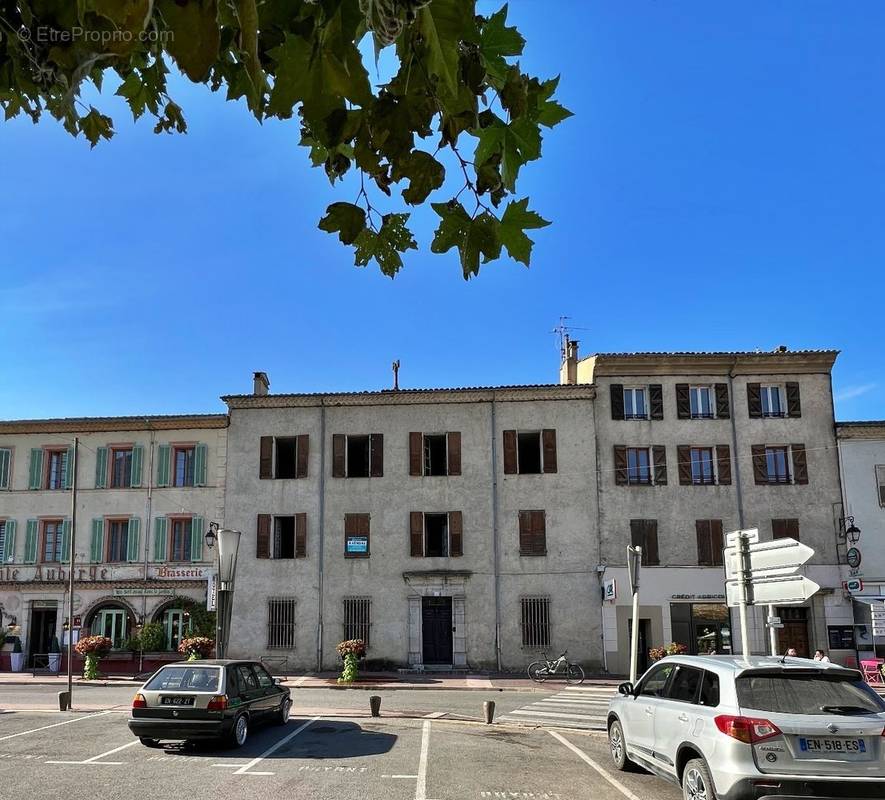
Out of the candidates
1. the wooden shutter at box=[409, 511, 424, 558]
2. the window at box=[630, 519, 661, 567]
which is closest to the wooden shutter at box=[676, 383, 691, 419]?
the window at box=[630, 519, 661, 567]

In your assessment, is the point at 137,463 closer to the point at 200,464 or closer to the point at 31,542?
the point at 200,464

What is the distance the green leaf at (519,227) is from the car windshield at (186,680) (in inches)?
476

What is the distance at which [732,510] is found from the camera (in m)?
31.0

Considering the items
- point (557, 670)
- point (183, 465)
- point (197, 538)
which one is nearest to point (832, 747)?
point (557, 670)

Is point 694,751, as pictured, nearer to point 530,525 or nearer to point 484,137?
point 484,137

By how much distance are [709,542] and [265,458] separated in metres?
17.7

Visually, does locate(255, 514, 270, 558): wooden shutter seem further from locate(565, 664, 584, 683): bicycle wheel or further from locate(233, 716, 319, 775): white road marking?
locate(233, 716, 319, 775): white road marking

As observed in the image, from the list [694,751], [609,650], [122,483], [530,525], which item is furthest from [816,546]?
[122,483]

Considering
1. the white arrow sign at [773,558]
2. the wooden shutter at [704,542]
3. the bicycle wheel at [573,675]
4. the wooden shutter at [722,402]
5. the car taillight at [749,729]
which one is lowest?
the bicycle wheel at [573,675]

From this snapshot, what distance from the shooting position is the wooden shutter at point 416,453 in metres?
32.1

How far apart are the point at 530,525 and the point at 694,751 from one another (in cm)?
2334

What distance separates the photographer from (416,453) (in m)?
32.3

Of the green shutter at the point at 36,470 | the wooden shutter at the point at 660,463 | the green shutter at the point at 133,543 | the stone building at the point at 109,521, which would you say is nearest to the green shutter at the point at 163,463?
the stone building at the point at 109,521

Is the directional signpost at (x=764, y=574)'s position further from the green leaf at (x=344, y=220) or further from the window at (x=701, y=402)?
the window at (x=701, y=402)
